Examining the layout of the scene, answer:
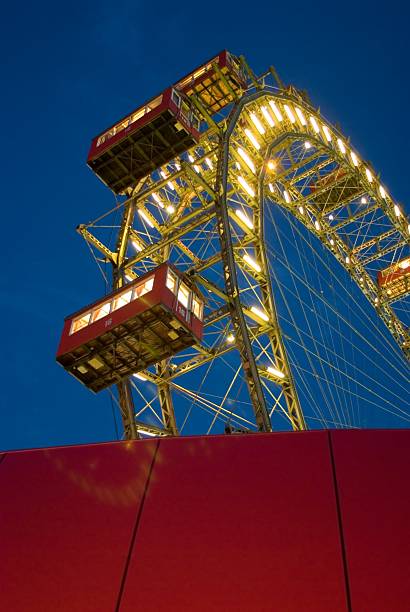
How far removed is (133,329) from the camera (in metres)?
17.6

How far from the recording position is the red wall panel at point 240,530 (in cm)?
595

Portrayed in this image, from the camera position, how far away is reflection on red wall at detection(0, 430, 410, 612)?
234 inches

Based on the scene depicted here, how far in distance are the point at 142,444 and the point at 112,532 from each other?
1252 mm

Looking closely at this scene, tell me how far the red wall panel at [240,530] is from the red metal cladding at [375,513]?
0.51 feet

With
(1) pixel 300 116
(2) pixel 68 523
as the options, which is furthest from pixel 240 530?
(1) pixel 300 116

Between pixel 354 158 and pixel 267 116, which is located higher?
pixel 354 158

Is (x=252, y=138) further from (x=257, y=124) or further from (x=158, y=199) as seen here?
(x=158, y=199)

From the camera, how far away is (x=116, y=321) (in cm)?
1750

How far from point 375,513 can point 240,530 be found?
138cm

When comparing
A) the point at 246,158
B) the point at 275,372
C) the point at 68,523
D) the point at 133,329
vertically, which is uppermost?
the point at 246,158

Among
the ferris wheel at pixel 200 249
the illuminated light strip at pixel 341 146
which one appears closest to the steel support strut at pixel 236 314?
the ferris wheel at pixel 200 249

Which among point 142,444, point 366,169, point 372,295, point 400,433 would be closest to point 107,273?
point 142,444

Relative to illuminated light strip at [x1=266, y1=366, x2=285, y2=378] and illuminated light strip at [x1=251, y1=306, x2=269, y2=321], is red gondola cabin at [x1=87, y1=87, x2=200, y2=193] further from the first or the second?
illuminated light strip at [x1=266, y1=366, x2=285, y2=378]

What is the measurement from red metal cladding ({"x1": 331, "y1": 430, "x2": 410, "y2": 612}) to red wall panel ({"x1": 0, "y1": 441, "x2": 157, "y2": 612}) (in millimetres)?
2311
